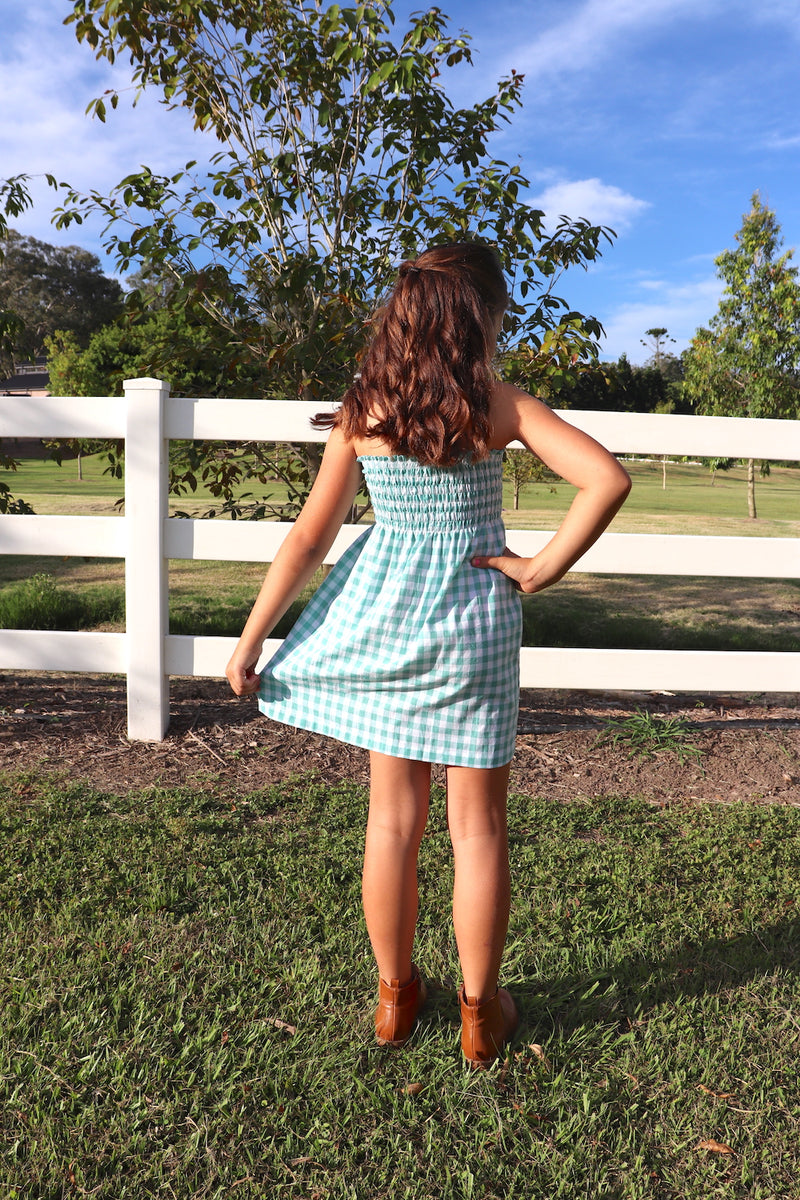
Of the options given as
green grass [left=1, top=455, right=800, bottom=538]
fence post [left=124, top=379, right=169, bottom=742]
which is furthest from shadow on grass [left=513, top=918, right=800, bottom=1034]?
green grass [left=1, top=455, right=800, bottom=538]

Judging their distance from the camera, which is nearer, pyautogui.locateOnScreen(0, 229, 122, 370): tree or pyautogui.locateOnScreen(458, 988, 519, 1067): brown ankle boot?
pyautogui.locateOnScreen(458, 988, 519, 1067): brown ankle boot

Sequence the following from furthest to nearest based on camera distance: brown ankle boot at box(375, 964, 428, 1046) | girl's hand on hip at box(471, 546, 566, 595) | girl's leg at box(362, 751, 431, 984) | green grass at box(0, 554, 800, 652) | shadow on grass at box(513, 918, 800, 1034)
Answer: green grass at box(0, 554, 800, 652), shadow on grass at box(513, 918, 800, 1034), brown ankle boot at box(375, 964, 428, 1046), girl's leg at box(362, 751, 431, 984), girl's hand on hip at box(471, 546, 566, 595)

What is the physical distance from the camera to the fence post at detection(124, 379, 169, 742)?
12.7 feet

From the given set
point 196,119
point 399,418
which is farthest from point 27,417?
point 399,418

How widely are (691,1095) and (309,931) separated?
3.47 ft

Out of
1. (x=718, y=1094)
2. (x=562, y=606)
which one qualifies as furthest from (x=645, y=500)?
(x=718, y=1094)

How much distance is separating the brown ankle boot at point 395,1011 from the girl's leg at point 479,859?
205 millimetres

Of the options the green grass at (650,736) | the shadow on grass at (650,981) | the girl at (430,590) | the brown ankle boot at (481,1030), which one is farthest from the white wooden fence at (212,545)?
the brown ankle boot at (481,1030)

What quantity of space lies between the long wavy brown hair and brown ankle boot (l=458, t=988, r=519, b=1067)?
1198 millimetres

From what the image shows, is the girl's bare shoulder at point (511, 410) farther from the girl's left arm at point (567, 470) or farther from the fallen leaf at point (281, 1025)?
the fallen leaf at point (281, 1025)

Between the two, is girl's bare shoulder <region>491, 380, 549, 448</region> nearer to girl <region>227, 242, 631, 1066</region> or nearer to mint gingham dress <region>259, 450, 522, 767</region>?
girl <region>227, 242, 631, 1066</region>

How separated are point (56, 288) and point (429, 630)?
232 ft

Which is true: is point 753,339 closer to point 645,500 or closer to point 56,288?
point 645,500

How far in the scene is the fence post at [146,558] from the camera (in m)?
3.86
